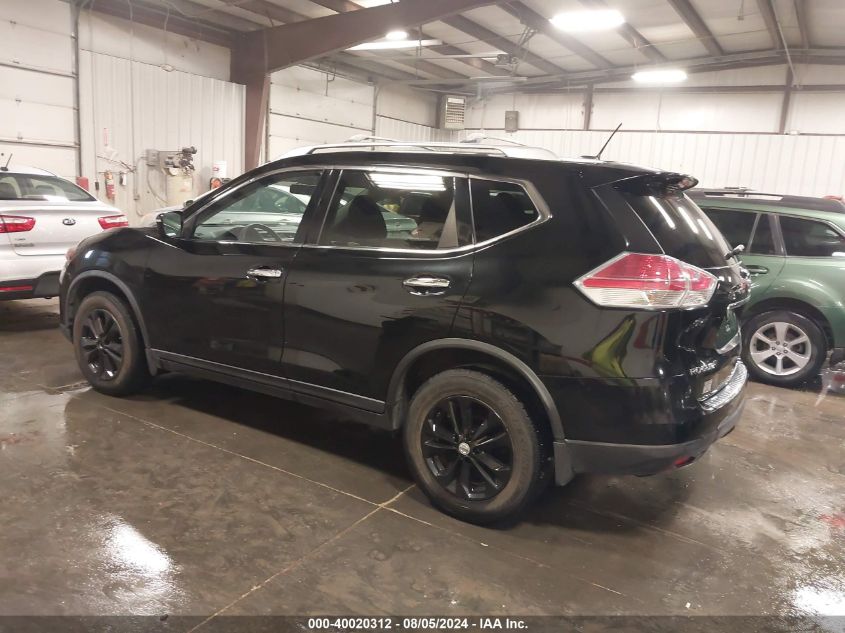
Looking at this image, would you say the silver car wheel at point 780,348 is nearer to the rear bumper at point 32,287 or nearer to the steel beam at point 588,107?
the rear bumper at point 32,287

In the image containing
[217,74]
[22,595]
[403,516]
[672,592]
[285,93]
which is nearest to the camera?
[22,595]

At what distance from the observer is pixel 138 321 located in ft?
13.1

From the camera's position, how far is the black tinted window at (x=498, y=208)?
109 inches

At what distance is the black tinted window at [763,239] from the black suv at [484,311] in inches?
Result: 113

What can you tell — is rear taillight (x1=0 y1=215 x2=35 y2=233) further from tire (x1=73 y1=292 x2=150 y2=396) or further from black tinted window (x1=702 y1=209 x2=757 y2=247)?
black tinted window (x1=702 y1=209 x2=757 y2=247)

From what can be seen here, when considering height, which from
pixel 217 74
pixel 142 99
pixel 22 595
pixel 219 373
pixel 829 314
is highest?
A: pixel 217 74

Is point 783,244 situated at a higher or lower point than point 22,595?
higher

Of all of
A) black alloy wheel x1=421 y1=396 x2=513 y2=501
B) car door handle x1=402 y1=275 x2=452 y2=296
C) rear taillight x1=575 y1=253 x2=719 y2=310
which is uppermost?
rear taillight x1=575 y1=253 x2=719 y2=310

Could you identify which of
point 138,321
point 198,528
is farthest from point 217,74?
point 198,528

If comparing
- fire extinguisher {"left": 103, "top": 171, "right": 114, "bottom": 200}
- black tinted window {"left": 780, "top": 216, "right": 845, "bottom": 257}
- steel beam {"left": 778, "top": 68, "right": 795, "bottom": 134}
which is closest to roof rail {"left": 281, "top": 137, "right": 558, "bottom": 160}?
black tinted window {"left": 780, "top": 216, "right": 845, "bottom": 257}

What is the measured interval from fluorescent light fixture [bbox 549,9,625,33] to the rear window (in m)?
8.63

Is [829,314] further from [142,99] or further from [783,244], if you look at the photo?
[142,99]

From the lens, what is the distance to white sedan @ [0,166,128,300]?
18.6 feet

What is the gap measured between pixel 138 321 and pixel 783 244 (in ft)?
17.1
